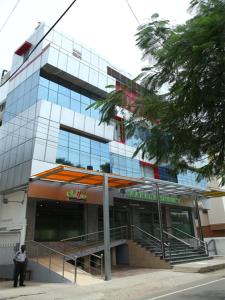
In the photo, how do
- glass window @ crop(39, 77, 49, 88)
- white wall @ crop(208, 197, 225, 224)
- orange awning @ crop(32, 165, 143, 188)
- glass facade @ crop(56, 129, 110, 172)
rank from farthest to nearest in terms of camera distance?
1. white wall @ crop(208, 197, 225, 224)
2. glass window @ crop(39, 77, 49, 88)
3. glass facade @ crop(56, 129, 110, 172)
4. orange awning @ crop(32, 165, 143, 188)

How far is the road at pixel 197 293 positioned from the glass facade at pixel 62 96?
12780 millimetres

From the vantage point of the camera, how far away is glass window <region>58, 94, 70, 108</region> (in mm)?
22047

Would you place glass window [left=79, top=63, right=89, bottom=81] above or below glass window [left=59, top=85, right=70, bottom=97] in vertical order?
above

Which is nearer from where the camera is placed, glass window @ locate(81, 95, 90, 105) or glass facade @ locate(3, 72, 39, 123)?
glass facade @ locate(3, 72, 39, 123)

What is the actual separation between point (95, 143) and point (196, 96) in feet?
60.5

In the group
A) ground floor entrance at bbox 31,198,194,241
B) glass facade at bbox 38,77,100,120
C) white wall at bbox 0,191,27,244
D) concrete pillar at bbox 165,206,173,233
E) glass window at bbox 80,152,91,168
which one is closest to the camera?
white wall at bbox 0,191,27,244

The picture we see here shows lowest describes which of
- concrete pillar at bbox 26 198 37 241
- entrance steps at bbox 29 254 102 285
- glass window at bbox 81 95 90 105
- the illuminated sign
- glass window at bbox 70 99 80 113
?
entrance steps at bbox 29 254 102 285

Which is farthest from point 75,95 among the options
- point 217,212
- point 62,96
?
point 217,212

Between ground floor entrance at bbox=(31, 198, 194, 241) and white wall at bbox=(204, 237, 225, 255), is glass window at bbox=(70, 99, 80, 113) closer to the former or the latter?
ground floor entrance at bbox=(31, 198, 194, 241)

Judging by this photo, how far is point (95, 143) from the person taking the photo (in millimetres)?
23797

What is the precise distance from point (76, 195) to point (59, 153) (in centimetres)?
308

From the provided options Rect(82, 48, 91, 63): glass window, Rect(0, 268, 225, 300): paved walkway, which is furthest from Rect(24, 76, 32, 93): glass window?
Rect(0, 268, 225, 300): paved walkway

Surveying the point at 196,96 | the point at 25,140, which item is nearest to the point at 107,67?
the point at 25,140

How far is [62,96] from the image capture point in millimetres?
22469
